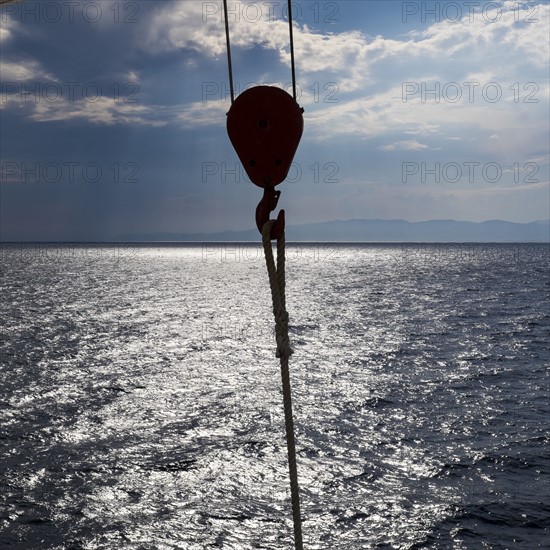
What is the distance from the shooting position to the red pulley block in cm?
365

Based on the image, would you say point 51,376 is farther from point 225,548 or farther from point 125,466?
point 225,548

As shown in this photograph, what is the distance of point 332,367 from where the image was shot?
34969 millimetres

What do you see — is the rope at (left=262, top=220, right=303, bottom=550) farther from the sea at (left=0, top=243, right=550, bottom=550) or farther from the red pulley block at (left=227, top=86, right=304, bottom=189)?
the sea at (left=0, top=243, right=550, bottom=550)

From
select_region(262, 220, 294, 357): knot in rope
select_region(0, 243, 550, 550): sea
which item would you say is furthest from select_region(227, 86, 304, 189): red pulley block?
select_region(0, 243, 550, 550): sea

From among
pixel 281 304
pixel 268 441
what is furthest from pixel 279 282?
pixel 268 441

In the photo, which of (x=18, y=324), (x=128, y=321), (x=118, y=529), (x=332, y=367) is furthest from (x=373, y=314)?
(x=118, y=529)

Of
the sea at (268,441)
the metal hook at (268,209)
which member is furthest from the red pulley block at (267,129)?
the sea at (268,441)

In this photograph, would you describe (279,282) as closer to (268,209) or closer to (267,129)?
(268,209)

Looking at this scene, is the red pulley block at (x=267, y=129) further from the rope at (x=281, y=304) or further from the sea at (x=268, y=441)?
the sea at (x=268, y=441)

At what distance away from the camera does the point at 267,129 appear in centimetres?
366

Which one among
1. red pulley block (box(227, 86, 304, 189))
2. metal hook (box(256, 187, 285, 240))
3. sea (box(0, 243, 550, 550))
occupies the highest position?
red pulley block (box(227, 86, 304, 189))

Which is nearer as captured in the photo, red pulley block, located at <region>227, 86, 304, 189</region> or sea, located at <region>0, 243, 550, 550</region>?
red pulley block, located at <region>227, 86, 304, 189</region>

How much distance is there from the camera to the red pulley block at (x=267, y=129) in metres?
3.65

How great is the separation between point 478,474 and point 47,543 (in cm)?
1249
